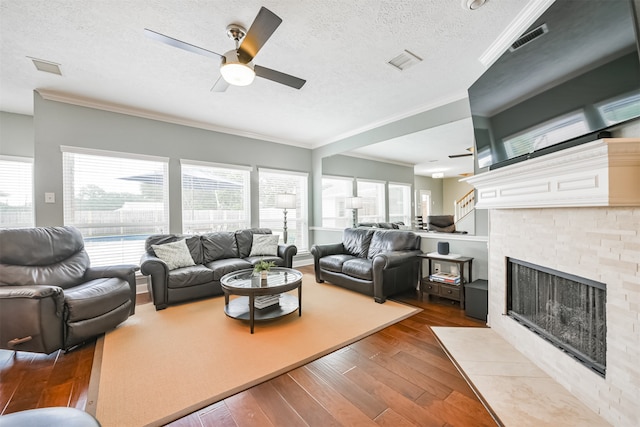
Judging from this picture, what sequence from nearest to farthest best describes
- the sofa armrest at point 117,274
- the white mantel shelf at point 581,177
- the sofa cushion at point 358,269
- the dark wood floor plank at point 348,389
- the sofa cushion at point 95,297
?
1. the white mantel shelf at point 581,177
2. the dark wood floor plank at point 348,389
3. the sofa cushion at point 95,297
4. the sofa armrest at point 117,274
5. the sofa cushion at point 358,269

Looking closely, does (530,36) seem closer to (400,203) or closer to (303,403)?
(303,403)

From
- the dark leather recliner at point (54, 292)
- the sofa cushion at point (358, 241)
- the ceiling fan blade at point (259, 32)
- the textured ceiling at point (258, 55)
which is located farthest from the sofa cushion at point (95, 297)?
the sofa cushion at point (358, 241)

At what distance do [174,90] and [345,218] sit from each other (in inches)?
179

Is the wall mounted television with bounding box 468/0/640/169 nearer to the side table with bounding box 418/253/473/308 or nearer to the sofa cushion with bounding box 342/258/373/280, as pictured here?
the side table with bounding box 418/253/473/308

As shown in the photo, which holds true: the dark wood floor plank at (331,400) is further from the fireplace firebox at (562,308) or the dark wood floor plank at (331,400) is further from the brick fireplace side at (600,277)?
the fireplace firebox at (562,308)

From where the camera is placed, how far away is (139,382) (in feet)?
6.13

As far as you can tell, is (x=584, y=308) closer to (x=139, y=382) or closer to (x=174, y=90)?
(x=139, y=382)

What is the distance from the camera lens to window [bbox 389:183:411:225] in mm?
7910

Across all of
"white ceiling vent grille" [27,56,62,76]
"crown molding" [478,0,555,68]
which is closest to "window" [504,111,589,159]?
"crown molding" [478,0,555,68]

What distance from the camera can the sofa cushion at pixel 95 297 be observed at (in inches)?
89.3

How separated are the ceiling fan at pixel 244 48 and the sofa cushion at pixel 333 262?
2526mm

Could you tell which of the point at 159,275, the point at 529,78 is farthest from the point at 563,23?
the point at 159,275

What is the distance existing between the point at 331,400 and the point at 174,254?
2.89 metres

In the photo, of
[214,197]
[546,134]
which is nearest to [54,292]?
[214,197]
